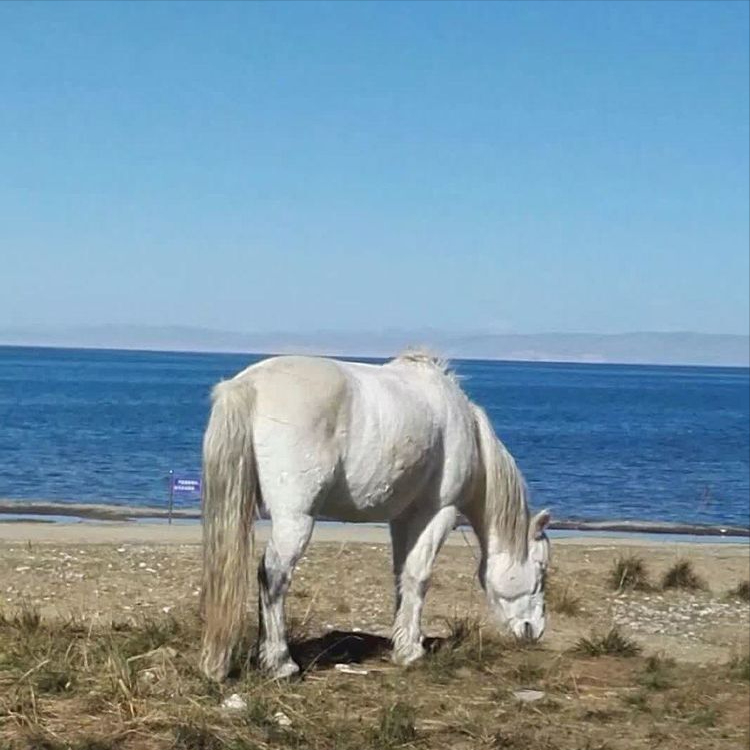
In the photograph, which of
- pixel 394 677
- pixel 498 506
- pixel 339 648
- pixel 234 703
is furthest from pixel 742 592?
pixel 234 703

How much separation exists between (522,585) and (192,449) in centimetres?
2728

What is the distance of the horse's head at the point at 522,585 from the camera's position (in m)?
7.68

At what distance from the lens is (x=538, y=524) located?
7.77 meters

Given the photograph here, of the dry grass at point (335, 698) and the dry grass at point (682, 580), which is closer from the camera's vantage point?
the dry grass at point (335, 698)

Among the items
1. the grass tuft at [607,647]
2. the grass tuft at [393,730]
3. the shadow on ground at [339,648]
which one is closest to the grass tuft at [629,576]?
the grass tuft at [607,647]

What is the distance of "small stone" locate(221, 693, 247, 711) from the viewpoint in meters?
5.78

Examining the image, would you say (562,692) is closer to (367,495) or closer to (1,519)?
(367,495)

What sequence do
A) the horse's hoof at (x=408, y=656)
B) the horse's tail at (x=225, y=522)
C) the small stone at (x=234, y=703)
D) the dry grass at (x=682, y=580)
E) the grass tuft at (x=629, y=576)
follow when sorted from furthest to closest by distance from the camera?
the dry grass at (x=682, y=580) → the grass tuft at (x=629, y=576) → the horse's hoof at (x=408, y=656) → the horse's tail at (x=225, y=522) → the small stone at (x=234, y=703)

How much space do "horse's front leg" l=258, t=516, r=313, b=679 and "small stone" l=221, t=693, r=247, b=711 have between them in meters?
0.49

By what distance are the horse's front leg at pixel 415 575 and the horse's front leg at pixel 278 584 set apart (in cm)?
91

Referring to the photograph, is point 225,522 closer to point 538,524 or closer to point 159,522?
point 538,524

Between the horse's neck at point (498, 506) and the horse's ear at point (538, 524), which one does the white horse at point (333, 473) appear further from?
the horse's ear at point (538, 524)

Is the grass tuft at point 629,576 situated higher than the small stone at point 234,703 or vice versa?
the small stone at point 234,703

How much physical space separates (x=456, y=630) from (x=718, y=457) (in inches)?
1784
